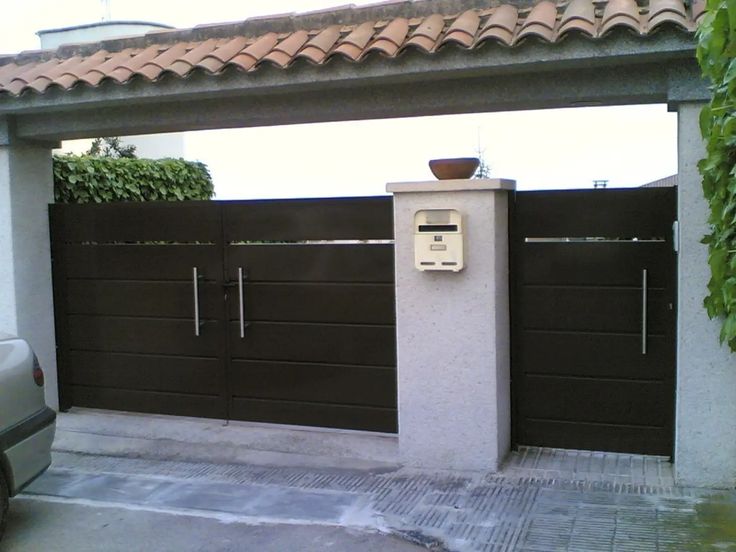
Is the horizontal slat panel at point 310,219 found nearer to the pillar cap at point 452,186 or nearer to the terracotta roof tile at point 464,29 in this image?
the pillar cap at point 452,186

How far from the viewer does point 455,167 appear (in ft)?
19.2

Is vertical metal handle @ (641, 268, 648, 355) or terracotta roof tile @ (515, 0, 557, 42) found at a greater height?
terracotta roof tile @ (515, 0, 557, 42)

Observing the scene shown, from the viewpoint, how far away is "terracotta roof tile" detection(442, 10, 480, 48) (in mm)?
5355

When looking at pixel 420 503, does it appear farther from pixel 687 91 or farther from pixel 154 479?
pixel 687 91

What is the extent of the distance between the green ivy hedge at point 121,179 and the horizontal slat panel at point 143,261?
0.78 m

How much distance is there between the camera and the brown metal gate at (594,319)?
582 centimetres

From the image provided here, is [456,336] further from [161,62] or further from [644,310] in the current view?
[161,62]

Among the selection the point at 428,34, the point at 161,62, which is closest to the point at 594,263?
the point at 428,34

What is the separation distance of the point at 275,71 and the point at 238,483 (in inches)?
123

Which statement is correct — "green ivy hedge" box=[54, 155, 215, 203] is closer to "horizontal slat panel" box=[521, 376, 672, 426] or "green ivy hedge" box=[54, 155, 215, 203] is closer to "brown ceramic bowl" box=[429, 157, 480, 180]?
"brown ceramic bowl" box=[429, 157, 480, 180]

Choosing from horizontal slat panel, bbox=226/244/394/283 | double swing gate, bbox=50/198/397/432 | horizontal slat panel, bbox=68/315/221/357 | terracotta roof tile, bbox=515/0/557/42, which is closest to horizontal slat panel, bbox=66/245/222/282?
double swing gate, bbox=50/198/397/432

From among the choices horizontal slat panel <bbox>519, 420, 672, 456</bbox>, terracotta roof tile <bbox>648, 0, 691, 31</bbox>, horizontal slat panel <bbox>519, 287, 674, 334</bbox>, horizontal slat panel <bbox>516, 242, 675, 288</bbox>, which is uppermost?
terracotta roof tile <bbox>648, 0, 691, 31</bbox>

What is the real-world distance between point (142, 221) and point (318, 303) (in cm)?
198

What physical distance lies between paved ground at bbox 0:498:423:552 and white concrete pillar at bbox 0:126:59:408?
250cm
